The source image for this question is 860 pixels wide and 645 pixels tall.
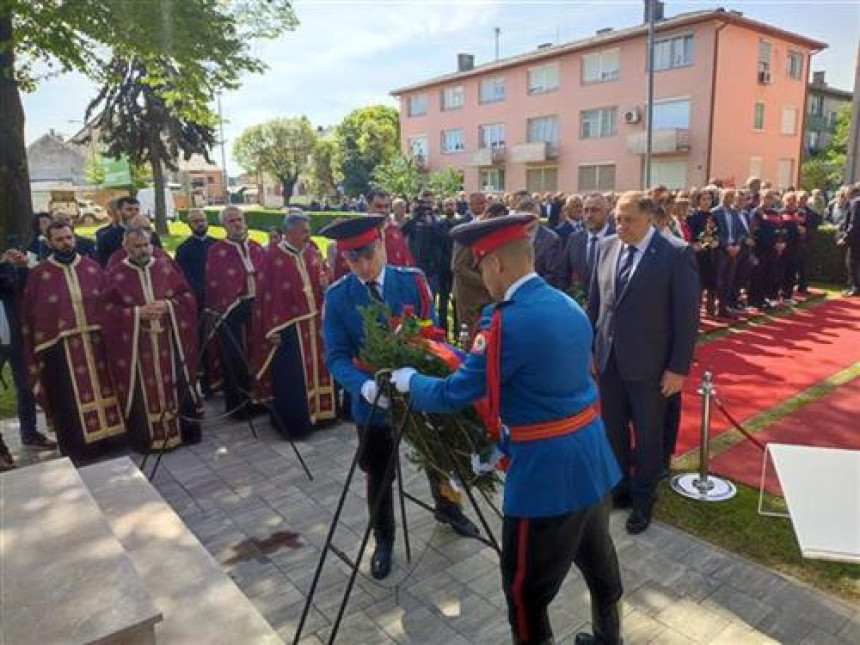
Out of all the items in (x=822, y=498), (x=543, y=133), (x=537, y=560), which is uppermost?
(x=543, y=133)

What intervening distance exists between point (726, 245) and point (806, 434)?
17.3 ft

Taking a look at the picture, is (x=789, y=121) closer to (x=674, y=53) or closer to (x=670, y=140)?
(x=674, y=53)

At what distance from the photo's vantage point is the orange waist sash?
98.4 inches

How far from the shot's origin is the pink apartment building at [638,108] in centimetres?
2934

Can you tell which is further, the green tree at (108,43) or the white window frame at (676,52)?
the white window frame at (676,52)

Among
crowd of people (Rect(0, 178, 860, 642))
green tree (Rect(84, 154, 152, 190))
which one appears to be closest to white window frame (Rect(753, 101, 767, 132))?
crowd of people (Rect(0, 178, 860, 642))

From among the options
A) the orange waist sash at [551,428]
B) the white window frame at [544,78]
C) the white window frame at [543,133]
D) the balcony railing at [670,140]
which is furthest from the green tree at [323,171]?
the orange waist sash at [551,428]

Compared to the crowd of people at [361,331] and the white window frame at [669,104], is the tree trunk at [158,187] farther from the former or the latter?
the white window frame at [669,104]

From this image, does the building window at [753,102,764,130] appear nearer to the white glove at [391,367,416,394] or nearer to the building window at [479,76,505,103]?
the building window at [479,76,505,103]

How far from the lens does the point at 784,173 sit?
33781mm

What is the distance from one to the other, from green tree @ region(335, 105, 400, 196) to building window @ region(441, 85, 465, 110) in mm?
8880

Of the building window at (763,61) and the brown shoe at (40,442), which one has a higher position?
the building window at (763,61)

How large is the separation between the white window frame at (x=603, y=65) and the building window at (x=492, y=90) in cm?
607

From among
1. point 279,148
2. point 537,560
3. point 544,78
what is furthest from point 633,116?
point 279,148
